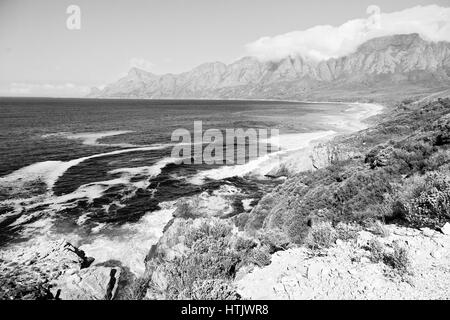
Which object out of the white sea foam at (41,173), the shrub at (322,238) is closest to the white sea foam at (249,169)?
the white sea foam at (41,173)

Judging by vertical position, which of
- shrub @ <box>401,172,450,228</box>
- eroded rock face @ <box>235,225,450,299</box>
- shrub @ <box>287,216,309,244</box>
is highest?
shrub @ <box>401,172,450,228</box>

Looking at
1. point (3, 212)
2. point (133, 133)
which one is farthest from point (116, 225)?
point (133, 133)

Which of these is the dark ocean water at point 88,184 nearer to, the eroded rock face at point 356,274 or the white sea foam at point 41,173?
the white sea foam at point 41,173

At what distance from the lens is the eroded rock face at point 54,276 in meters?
11.1

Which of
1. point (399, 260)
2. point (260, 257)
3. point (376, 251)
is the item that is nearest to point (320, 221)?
point (260, 257)

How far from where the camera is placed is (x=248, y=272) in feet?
24.5

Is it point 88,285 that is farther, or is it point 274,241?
point 88,285

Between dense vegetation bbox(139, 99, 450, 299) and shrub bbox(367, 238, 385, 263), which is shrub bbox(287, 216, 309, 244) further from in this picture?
shrub bbox(367, 238, 385, 263)

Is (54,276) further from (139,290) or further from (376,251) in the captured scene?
(376,251)

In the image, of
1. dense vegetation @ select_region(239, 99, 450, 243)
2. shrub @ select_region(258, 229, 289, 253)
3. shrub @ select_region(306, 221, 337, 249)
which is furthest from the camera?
shrub @ select_region(258, 229, 289, 253)

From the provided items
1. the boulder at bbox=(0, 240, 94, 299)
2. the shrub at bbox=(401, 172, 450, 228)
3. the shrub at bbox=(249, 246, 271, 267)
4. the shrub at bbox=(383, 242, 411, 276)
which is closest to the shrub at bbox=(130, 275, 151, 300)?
the shrub at bbox=(249, 246, 271, 267)

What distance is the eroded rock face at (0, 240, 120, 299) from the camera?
1106 cm

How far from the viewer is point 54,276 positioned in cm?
1229

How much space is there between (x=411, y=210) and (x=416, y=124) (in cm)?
2247
